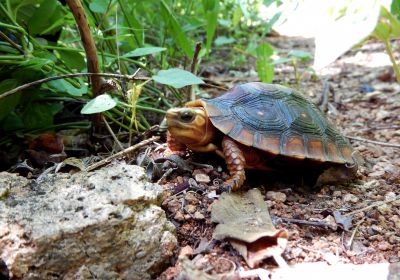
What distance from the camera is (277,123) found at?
172 cm

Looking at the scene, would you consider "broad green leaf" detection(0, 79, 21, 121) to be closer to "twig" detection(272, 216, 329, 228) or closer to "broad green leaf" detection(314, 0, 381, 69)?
"twig" detection(272, 216, 329, 228)

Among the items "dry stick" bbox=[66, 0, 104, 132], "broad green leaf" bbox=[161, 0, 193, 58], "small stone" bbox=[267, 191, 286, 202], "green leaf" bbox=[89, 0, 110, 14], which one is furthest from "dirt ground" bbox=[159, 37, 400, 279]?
"green leaf" bbox=[89, 0, 110, 14]

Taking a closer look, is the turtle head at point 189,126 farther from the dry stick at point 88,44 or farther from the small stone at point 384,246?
the small stone at point 384,246

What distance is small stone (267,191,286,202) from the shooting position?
1533mm

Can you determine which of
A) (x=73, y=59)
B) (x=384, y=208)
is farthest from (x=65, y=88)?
(x=384, y=208)

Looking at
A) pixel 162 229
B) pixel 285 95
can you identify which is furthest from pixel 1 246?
pixel 285 95

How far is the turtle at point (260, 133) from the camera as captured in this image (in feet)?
5.50

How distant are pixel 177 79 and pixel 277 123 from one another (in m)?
0.50

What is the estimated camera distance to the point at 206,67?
3818 millimetres

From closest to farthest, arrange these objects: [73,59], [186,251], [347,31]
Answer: [347,31], [186,251], [73,59]

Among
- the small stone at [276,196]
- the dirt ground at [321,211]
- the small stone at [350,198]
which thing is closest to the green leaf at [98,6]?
the dirt ground at [321,211]

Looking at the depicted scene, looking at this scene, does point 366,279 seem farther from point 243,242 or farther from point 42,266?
point 42,266

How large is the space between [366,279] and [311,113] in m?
0.96

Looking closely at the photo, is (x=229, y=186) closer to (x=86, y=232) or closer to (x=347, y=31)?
(x=86, y=232)
